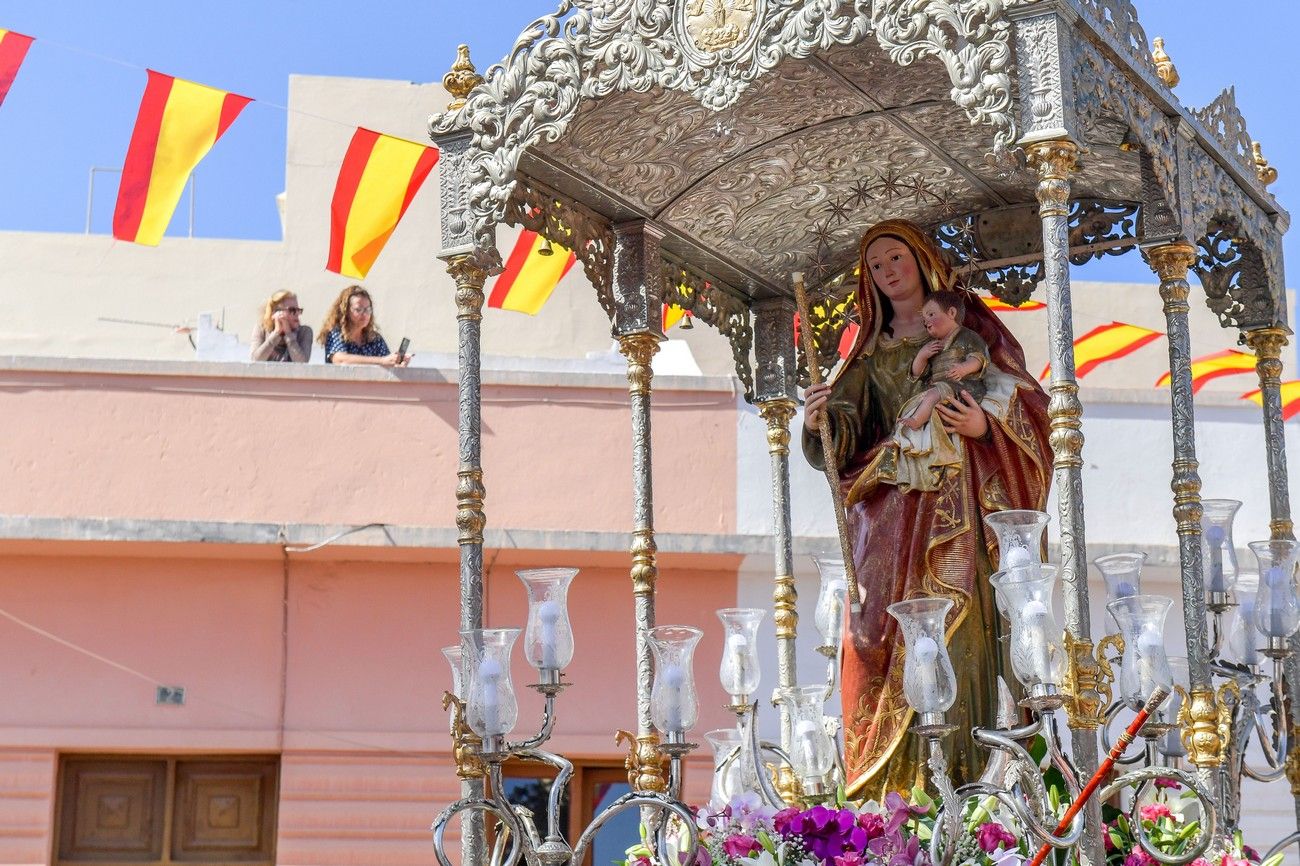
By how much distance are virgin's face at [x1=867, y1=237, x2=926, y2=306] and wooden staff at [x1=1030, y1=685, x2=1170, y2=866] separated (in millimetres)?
2289

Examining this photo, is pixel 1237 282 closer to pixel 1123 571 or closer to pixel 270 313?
pixel 1123 571

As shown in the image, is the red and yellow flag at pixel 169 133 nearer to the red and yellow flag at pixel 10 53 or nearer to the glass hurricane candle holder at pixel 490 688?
the red and yellow flag at pixel 10 53

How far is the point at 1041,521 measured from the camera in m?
5.68

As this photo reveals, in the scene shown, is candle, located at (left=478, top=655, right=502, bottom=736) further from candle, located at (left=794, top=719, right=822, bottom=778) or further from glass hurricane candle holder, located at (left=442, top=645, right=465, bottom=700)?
candle, located at (left=794, top=719, right=822, bottom=778)

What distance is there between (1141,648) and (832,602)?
1.89m

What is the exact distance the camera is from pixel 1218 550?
22.5 feet

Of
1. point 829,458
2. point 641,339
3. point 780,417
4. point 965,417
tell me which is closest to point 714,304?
point 780,417

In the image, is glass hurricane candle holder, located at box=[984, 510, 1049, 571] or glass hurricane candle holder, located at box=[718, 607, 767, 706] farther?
glass hurricane candle holder, located at box=[718, 607, 767, 706]

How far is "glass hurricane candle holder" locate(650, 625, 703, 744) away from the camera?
5.82m

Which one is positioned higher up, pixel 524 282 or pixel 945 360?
pixel 524 282

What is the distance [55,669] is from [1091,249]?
Result: 6.96 meters


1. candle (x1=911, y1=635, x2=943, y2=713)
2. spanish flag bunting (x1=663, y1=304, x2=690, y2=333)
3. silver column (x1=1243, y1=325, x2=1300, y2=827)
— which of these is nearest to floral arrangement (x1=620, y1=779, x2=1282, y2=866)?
candle (x1=911, y1=635, x2=943, y2=713)

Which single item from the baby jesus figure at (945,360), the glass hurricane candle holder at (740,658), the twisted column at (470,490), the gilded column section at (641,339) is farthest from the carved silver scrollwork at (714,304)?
the glass hurricane candle holder at (740,658)

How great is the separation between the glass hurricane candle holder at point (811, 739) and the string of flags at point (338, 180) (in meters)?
2.62
